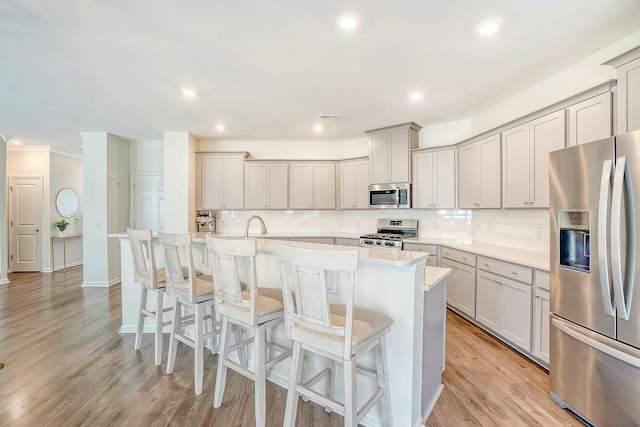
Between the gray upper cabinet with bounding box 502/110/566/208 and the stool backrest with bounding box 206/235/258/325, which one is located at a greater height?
the gray upper cabinet with bounding box 502/110/566/208

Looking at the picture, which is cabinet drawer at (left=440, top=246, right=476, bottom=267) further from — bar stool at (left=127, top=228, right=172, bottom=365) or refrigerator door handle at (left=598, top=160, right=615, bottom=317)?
bar stool at (left=127, top=228, right=172, bottom=365)

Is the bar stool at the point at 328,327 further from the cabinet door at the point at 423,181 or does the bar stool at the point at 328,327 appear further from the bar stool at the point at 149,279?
the cabinet door at the point at 423,181

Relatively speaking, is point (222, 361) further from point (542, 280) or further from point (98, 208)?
point (98, 208)

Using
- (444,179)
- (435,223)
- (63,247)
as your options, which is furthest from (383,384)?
(63,247)

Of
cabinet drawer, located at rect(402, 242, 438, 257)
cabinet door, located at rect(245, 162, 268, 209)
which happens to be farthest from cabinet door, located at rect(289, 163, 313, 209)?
cabinet drawer, located at rect(402, 242, 438, 257)

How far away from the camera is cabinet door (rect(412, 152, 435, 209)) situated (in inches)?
181

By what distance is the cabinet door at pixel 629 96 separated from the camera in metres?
1.91

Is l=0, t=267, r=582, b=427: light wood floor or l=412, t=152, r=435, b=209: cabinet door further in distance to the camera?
l=412, t=152, r=435, b=209: cabinet door

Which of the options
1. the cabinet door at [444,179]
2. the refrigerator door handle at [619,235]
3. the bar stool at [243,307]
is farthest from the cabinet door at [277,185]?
the refrigerator door handle at [619,235]

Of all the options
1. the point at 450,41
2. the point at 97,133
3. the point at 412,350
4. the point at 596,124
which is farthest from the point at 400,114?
the point at 97,133

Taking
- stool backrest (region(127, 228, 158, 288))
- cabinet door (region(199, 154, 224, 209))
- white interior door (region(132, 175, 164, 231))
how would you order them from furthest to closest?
white interior door (region(132, 175, 164, 231)) < cabinet door (region(199, 154, 224, 209)) < stool backrest (region(127, 228, 158, 288))

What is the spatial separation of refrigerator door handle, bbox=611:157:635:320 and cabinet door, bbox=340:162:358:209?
3.85m

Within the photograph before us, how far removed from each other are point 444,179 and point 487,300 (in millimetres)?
1902

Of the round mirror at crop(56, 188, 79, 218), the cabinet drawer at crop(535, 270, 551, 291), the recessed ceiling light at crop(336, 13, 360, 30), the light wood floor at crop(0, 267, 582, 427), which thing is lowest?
the light wood floor at crop(0, 267, 582, 427)
